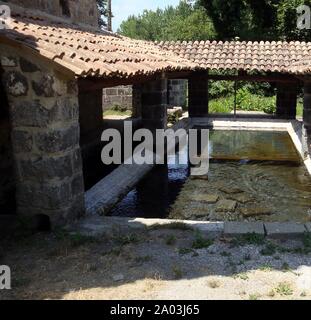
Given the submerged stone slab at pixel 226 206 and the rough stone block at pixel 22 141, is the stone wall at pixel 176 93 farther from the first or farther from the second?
the rough stone block at pixel 22 141

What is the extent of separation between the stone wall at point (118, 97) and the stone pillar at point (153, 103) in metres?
7.52

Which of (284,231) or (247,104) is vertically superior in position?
(247,104)

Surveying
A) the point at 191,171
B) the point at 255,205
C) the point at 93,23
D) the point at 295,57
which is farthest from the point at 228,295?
the point at 295,57

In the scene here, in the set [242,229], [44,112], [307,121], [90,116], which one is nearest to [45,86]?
[44,112]

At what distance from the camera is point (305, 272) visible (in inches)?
187

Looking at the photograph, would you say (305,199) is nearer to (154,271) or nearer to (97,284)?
(154,271)

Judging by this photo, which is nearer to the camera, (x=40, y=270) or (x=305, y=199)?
(x=40, y=270)

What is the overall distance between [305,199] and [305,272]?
12.8 feet

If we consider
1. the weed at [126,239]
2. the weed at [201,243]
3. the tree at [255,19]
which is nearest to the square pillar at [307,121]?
the weed at [201,243]

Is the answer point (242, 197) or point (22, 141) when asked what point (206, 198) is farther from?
point (22, 141)

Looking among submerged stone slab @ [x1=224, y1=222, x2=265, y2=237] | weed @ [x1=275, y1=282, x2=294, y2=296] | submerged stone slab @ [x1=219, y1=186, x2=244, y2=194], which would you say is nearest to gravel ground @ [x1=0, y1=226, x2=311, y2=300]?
weed @ [x1=275, y1=282, x2=294, y2=296]

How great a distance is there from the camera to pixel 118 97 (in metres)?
21.2

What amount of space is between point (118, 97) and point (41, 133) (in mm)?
15648

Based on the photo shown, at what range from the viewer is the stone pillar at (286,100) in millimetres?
18062
